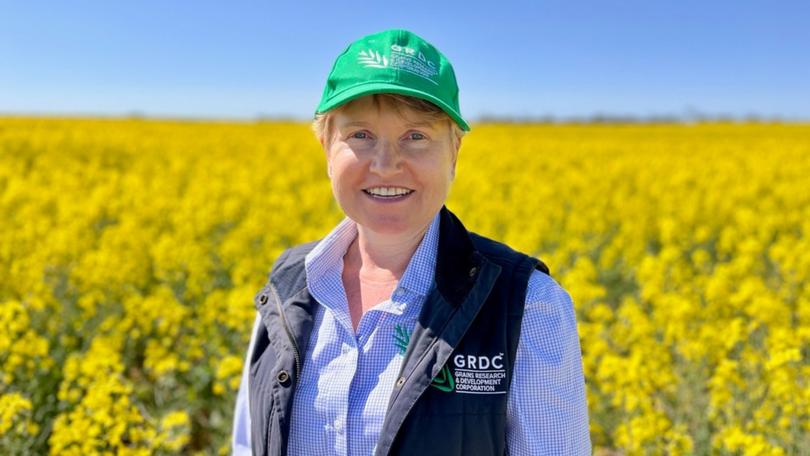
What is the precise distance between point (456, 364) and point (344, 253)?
0.49 m

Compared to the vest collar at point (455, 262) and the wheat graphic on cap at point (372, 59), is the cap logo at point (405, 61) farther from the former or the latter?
the vest collar at point (455, 262)

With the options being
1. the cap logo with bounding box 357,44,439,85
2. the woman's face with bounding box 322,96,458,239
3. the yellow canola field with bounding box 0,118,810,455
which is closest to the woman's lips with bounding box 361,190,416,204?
the woman's face with bounding box 322,96,458,239

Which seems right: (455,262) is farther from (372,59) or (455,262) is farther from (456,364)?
(372,59)

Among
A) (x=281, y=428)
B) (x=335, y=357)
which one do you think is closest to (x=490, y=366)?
(x=335, y=357)

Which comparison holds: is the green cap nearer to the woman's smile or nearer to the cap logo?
the cap logo

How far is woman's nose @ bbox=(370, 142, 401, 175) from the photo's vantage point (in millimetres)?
1473

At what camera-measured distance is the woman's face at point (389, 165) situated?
1463 mm

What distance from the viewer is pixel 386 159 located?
147 centimetres

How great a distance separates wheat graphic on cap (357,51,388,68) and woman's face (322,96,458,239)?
75 millimetres

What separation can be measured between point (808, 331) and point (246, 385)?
2.95 m

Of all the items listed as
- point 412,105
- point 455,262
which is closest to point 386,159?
point 412,105

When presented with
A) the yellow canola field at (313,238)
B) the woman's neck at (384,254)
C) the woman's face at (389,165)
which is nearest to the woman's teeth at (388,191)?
the woman's face at (389,165)

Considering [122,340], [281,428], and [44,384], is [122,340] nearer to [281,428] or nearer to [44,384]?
[44,384]

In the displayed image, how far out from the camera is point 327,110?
148 cm
